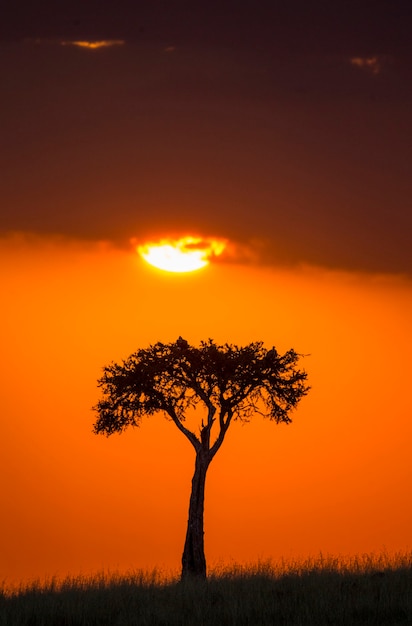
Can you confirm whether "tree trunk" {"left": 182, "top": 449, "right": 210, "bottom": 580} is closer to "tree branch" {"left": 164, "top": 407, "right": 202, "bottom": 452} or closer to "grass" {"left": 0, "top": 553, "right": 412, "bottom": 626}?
"tree branch" {"left": 164, "top": 407, "right": 202, "bottom": 452}

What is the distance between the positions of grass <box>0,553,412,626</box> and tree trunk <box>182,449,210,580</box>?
718 centimetres

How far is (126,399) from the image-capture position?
168ft

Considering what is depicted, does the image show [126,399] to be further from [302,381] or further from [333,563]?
[333,563]

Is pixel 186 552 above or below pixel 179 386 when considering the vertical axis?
below

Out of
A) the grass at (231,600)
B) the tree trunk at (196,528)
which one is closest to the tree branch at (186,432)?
the tree trunk at (196,528)

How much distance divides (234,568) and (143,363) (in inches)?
479

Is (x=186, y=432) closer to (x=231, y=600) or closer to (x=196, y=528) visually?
(x=196, y=528)

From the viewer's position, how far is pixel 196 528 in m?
47.3

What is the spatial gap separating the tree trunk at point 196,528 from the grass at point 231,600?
283 inches

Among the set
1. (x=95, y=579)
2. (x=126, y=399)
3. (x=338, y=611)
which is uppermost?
(x=126, y=399)

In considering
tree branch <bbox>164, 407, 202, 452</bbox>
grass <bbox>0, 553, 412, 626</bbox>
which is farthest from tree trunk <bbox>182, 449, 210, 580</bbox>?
grass <bbox>0, 553, 412, 626</bbox>

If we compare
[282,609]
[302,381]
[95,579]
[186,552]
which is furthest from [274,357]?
[282,609]

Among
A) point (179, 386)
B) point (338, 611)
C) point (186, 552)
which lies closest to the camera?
point (338, 611)

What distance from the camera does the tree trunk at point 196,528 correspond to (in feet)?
153
